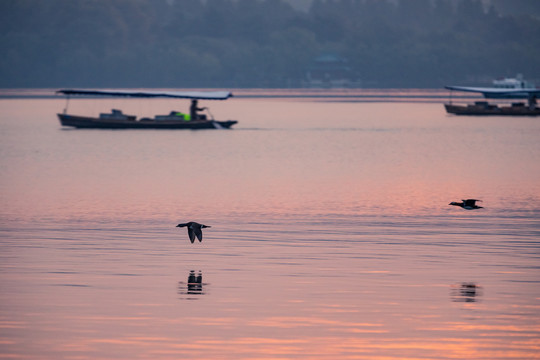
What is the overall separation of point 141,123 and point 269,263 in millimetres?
72393

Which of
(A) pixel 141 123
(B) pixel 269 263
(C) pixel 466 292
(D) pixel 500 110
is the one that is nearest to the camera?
(C) pixel 466 292

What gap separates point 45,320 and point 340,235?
12.8 metres

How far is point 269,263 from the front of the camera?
2683 centimetres

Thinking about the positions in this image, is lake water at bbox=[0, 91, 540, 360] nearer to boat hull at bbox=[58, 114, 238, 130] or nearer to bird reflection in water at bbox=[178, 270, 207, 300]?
bird reflection in water at bbox=[178, 270, 207, 300]

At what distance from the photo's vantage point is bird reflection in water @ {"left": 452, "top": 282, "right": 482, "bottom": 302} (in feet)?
74.4

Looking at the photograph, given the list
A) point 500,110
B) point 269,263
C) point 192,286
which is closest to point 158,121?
point 500,110

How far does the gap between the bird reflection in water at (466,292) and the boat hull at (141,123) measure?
73.9 metres

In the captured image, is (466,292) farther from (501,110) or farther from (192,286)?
(501,110)

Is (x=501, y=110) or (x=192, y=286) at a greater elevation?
(x=501, y=110)

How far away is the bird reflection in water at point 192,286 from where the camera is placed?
76.2 ft

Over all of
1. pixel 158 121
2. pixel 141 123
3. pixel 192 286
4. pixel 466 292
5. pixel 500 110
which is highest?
pixel 500 110

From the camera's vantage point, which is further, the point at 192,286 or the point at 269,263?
the point at 269,263

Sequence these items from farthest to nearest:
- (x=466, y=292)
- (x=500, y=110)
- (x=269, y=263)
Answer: (x=500, y=110)
(x=269, y=263)
(x=466, y=292)

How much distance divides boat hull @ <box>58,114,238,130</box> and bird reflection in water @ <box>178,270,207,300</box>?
72.2 metres
